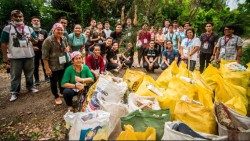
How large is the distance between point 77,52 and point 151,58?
408cm

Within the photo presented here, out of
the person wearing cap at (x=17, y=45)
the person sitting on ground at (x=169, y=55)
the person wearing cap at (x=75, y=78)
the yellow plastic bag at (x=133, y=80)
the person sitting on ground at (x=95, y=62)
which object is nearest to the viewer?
the person wearing cap at (x=75, y=78)

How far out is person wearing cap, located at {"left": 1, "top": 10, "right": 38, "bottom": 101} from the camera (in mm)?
5457

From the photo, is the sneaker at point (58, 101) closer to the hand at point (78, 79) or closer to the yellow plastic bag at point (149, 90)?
the hand at point (78, 79)

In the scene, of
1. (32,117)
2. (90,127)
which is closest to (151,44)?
(32,117)

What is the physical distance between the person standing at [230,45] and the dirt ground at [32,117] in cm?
351

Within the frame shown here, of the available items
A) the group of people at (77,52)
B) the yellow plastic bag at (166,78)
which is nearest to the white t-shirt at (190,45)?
the group of people at (77,52)

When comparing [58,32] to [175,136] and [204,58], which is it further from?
[204,58]

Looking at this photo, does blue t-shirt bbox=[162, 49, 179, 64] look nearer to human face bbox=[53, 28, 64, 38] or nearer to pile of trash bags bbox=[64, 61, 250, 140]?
pile of trash bags bbox=[64, 61, 250, 140]

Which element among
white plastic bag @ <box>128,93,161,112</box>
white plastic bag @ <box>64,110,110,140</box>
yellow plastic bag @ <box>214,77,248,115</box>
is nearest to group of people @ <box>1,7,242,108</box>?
white plastic bag @ <box>128,93,161,112</box>

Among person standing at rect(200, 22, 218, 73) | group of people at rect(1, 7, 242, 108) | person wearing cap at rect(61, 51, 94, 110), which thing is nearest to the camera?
person wearing cap at rect(61, 51, 94, 110)

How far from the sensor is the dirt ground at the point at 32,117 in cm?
432

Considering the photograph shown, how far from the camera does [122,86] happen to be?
481 cm

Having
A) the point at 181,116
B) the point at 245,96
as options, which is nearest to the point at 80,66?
the point at 181,116

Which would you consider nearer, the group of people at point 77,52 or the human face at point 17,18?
the group of people at point 77,52
